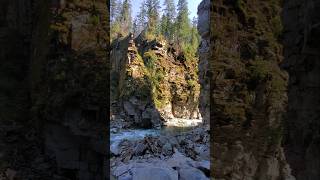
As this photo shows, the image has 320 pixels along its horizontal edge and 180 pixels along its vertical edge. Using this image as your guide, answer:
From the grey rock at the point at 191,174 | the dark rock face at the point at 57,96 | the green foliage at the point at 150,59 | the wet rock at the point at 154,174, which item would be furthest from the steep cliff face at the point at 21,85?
the green foliage at the point at 150,59

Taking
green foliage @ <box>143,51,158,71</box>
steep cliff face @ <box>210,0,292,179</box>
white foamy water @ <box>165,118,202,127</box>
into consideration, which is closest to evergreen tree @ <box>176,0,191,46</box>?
green foliage @ <box>143,51,158,71</box>

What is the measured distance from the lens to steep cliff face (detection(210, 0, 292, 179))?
4.13m

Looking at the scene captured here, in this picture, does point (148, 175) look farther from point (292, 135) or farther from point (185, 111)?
point (185, 111)

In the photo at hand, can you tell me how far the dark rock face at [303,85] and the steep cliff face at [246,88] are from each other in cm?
39

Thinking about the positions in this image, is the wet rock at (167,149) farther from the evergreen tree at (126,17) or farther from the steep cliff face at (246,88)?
the evergreen tree at (126,17)

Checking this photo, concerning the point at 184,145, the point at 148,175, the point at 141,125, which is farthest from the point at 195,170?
the point at 141,125

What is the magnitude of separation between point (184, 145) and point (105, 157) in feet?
38.4

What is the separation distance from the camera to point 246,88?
4297 mm

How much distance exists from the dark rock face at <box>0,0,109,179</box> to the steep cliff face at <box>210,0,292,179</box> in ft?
4.23

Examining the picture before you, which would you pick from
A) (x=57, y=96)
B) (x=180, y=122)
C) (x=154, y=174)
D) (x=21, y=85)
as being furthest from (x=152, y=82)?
(x=57, y=96)

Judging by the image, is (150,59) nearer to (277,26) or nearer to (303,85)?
(277,26)

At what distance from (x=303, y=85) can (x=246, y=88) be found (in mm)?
1015

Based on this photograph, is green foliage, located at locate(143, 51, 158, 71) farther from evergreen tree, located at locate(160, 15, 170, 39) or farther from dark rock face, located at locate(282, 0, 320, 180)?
dark rock face, located at locate(282, 0, 320, 180)

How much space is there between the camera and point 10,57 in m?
3.88
